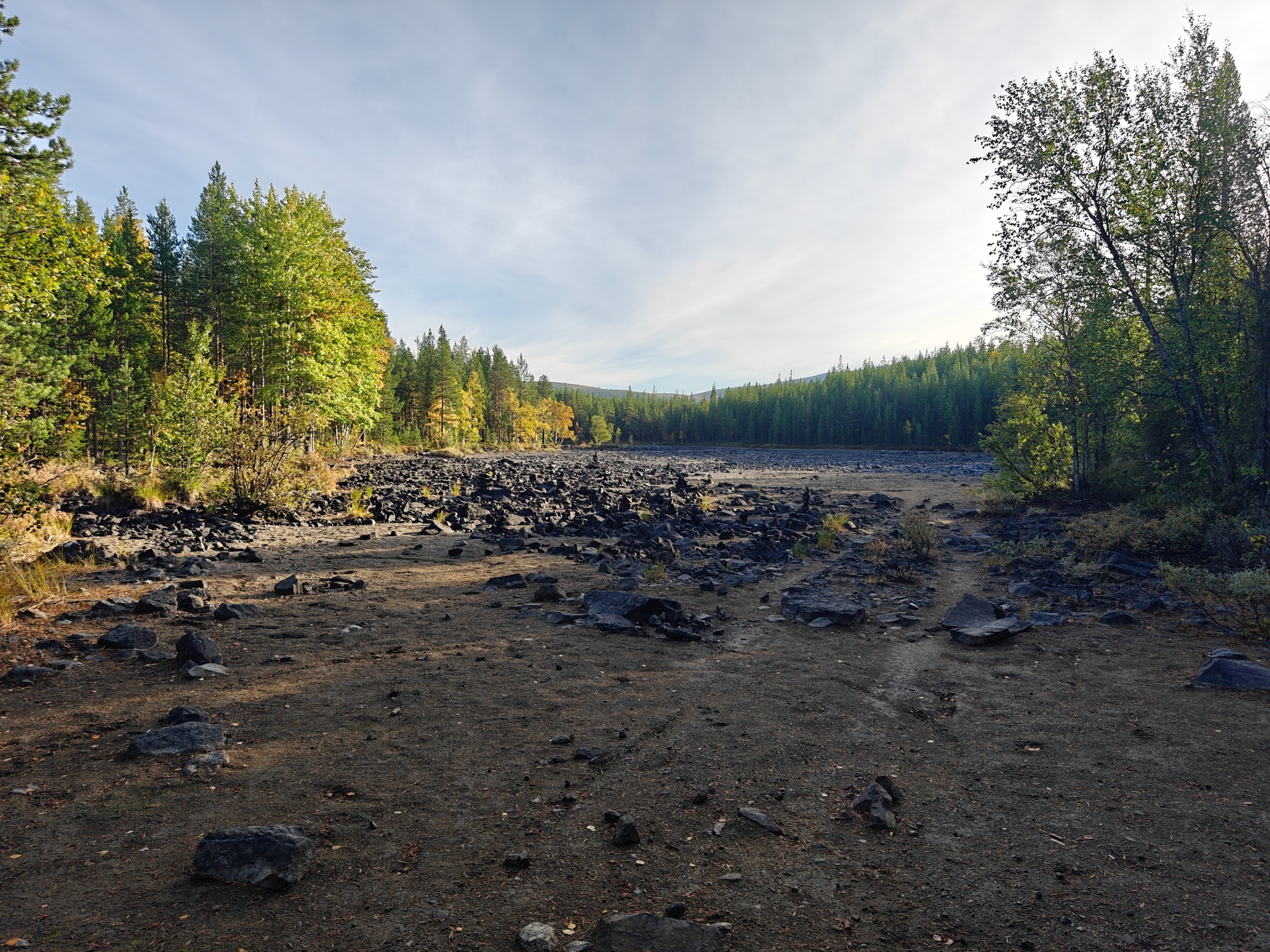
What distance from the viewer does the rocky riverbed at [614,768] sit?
2.83m

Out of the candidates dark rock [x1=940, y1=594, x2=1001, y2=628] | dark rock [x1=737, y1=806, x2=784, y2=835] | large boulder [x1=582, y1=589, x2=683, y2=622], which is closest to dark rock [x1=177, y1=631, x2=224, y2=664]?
large boulder [x1=582, y1=589, x2=683, y2=622]

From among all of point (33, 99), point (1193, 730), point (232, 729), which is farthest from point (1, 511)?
point (1193, 730)

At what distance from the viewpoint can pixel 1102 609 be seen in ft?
28.6

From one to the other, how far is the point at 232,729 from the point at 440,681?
176cm

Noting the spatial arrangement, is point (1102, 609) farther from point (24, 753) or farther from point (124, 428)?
point (124, 428)

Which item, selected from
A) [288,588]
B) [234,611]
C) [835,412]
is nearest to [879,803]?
[234,611]

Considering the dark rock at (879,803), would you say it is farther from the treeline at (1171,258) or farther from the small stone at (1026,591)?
the treeline at (1171,258)

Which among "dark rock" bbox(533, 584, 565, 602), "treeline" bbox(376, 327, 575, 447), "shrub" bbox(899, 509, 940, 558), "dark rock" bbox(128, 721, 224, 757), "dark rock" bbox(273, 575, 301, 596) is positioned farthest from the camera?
"treeline" bbox(376, 327, 575, 447)

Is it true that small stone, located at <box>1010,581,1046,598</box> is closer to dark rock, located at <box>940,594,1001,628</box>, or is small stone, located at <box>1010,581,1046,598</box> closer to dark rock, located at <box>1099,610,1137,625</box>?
dark rock, located at <box>1099,610,1137,625</box>

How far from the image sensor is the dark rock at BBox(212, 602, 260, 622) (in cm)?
734

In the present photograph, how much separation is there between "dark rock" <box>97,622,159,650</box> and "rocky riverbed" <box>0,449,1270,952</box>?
3cm

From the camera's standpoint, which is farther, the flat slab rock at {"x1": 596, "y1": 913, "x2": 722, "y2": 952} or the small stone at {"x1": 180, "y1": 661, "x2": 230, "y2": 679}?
the small stone at {"x1": 180, "y1": 661, "x2": 230, "y2": 679}

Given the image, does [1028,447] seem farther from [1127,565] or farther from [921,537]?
[1127,565]

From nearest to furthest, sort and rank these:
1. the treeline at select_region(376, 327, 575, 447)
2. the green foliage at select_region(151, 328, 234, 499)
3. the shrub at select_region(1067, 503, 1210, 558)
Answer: the shrub at select_region(1067, 503, 1210, 558)
the green foliage at select_region(151, 328, 234, 499)
the treeline at select_region(376, 327, 575, 447)
